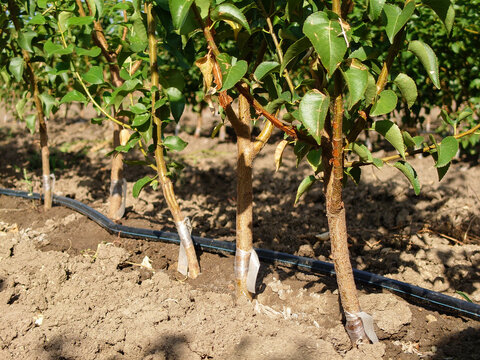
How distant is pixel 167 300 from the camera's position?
183cm

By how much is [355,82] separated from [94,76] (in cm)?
113

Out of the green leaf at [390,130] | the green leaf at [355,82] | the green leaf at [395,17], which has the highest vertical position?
the green leaf at [395,17]

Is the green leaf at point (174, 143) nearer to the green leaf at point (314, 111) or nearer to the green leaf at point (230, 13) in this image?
the green leaf at point (230, 13)

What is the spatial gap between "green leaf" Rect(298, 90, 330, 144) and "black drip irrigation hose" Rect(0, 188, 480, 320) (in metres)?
1.03

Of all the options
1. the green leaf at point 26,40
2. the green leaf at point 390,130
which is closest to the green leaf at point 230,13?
the green leaf at point 390,130

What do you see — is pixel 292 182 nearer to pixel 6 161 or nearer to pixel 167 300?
pixel 167 300

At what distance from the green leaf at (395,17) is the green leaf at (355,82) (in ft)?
0.33

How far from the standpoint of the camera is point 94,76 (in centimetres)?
180

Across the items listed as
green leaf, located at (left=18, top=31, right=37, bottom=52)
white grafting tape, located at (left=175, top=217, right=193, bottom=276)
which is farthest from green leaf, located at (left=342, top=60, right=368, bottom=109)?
green leaf, located at (left=18, top=31, right=37, bottom=52)

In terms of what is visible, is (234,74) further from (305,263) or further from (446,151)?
(305,263)

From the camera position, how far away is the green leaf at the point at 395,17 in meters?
1.06

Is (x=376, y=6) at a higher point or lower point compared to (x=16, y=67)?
higher

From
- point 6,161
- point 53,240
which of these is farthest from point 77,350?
point 6,161

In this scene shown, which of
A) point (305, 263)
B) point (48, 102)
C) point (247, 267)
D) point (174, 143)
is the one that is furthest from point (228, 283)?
point (48, 102)
